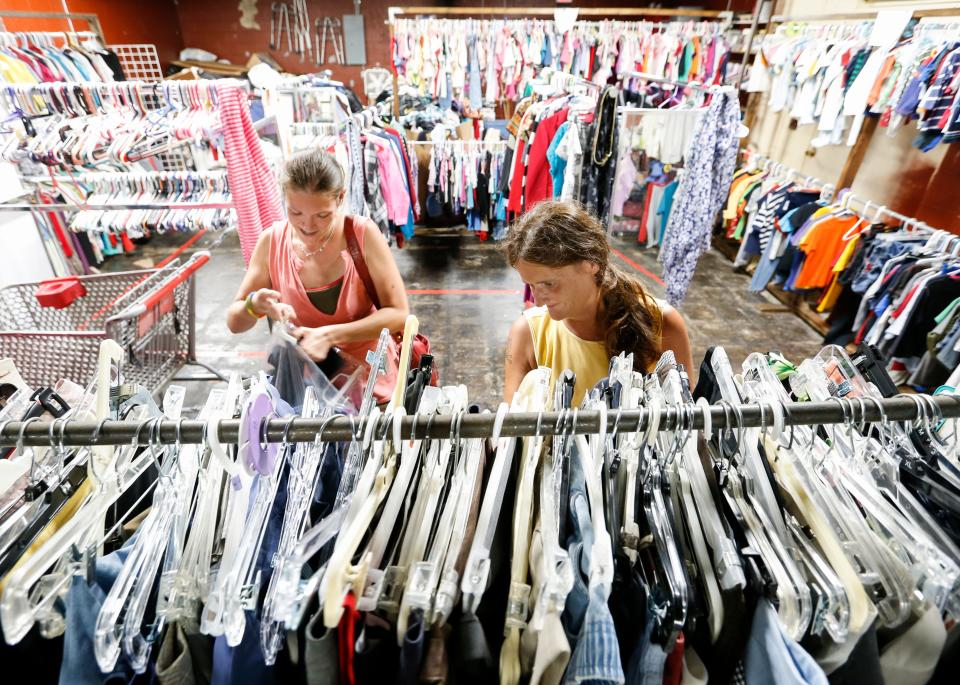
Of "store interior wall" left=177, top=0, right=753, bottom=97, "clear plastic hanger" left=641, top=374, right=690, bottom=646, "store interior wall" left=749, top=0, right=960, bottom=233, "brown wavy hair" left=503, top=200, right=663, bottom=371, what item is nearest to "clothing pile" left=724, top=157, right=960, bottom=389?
"store interior wall" left=749, top=0, right=960, bottom=233

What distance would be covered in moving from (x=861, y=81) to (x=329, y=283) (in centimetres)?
453

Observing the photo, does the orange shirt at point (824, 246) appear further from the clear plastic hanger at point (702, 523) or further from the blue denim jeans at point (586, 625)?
the blue denim jeans at point (586, 625)

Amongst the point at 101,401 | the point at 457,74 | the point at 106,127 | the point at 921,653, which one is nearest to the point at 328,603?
the point at 101,401

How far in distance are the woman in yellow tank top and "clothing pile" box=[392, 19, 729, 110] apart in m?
6.52

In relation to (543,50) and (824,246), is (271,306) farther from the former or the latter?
(543,50)

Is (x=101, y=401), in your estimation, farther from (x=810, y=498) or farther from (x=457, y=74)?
(x=457, y=74)

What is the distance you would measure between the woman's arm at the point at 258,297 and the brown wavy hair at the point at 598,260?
2.73 ft

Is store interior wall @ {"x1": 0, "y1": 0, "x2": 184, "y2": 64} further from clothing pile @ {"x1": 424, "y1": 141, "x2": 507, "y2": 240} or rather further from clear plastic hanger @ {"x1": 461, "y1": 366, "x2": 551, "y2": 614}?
clear plastic hanger @ {"x1": 461, "y1": 366, "x2": 551, "y2": 614}

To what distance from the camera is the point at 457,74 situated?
7289 mm

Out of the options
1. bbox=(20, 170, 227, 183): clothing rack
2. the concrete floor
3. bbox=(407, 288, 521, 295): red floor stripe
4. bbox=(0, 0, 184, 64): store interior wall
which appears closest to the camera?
bbox=(20, 170, 227, 183): clothing rack

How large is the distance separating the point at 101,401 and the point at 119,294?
2.14m

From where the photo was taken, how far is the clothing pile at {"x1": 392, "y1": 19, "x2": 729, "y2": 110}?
6.85 metres

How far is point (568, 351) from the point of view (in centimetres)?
160

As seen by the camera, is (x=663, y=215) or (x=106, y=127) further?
(x=663, y=215)
